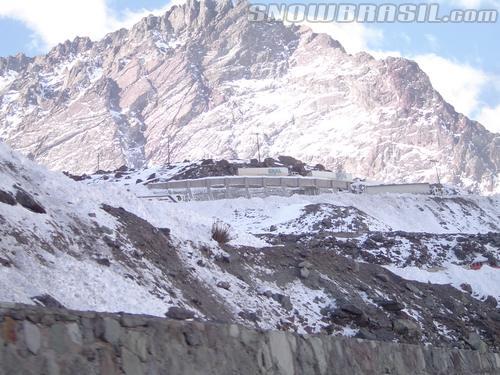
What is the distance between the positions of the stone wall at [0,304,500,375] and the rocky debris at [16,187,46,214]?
738 centimetres

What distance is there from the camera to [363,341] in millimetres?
6988

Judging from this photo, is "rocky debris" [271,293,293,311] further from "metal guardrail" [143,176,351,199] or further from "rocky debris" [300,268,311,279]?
"metal guardrail" [143,176,351,199]

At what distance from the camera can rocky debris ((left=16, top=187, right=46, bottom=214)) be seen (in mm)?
12547

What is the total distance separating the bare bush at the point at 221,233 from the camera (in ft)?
55.0

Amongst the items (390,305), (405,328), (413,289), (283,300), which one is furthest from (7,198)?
(413,289)

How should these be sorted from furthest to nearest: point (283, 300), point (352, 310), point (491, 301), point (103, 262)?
point (491, 301) < point (352, 310) < point (283, 300) < point (103, 262)

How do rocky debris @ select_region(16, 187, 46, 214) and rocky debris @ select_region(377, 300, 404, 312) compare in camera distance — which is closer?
rocky debris @ select_region(16, 187, 46, 214)

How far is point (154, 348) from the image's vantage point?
15.5 feet

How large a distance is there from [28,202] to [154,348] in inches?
336

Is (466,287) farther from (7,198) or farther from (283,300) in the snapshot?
(7,198)

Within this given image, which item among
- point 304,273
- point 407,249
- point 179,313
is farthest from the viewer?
point 407,249

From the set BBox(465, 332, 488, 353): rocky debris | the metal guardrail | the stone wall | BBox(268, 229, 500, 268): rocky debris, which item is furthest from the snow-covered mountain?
the metal guardrail

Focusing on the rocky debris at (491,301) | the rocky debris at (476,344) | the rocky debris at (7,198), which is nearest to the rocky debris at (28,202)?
the rocky debris at (7,198)

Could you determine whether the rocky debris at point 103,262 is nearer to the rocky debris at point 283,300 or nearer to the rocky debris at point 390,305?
the rocky debris at point 283,300
